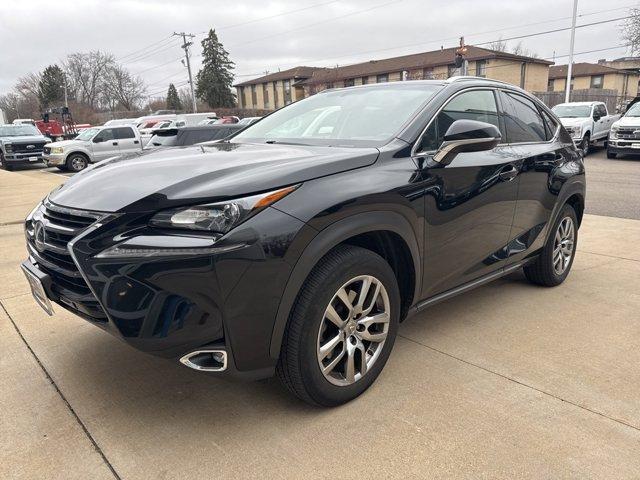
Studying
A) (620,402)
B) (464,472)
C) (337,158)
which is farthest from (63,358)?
(620,402)

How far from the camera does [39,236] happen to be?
2.66m

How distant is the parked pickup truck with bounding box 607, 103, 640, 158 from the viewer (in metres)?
15.7

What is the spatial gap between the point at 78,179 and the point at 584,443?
2.90 m

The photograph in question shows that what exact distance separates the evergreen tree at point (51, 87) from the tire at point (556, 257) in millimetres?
86043

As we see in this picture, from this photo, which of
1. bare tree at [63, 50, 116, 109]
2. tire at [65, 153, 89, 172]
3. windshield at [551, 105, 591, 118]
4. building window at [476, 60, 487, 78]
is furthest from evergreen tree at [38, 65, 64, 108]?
windshield at [551, 105, 591, 118]

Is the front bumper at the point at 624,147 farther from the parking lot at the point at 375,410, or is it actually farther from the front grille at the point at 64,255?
the front grille at the point at 64,255

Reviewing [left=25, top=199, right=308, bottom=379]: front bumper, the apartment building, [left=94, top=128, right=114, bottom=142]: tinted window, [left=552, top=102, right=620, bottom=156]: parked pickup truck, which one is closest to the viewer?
[left=25, top=199, right=308, bottom=379]: front bumper

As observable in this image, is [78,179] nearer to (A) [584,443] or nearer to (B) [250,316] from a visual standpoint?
(B) [250,316]

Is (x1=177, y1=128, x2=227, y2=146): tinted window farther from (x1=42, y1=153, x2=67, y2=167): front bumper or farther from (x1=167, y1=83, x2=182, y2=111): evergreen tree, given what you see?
(x1=167, y1=83, x2=182, y2=111): evergreen tree

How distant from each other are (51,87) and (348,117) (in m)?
88.2

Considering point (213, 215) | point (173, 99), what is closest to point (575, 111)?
point (213, 215)

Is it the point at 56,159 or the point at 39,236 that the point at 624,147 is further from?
the point at 56,159

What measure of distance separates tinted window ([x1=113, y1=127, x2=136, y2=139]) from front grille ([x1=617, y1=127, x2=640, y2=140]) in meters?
16.7

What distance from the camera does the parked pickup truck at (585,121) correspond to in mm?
16938
